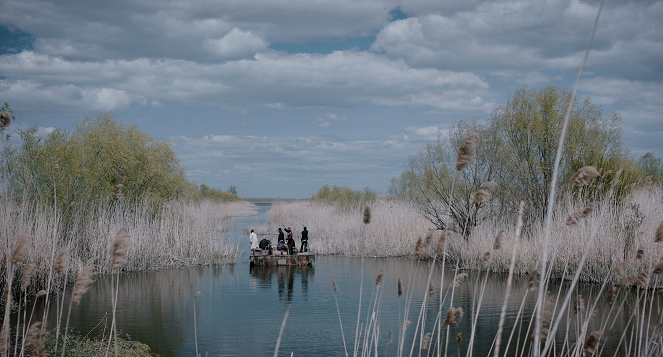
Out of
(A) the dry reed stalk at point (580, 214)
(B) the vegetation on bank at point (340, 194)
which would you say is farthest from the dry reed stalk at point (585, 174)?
(B) the vegetation on bank at point (340, 194)

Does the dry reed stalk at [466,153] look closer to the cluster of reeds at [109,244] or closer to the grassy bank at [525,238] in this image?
the grassy bank at [525,238]

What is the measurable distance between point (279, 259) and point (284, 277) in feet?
8.87

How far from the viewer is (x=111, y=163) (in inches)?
1087

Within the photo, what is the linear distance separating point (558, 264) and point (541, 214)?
5.15 m

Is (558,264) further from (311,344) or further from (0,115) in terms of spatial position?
(0,115)

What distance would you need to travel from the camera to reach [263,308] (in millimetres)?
16969

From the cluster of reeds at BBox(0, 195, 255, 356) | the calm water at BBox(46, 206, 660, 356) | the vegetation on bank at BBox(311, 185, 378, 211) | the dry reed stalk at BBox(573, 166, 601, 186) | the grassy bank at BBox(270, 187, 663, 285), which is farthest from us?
the vegetation on bank at BBox(311, 185, 378, 211)

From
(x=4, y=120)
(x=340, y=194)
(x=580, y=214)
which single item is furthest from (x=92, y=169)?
(x=340, y=194)

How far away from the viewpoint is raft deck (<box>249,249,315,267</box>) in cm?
2525

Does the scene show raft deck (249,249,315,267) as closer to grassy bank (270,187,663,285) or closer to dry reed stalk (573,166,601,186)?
grassy bank (270,187,663,285)

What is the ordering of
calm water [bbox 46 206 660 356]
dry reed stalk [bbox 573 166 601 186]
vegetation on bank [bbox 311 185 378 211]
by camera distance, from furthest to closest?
vegetation on bank [bbox 311 185 378 211], calm water [bbox 46 206 660 356], dry reed stalk [bbox 573 166 601 186]

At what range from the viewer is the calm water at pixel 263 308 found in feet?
41.8

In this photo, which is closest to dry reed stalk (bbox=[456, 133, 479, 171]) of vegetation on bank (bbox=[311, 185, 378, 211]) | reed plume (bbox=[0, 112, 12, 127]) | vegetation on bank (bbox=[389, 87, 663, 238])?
reed plume (bbox=[0, 112, 12, 127])

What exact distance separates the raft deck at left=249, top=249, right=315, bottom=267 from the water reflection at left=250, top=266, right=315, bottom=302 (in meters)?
0.19
